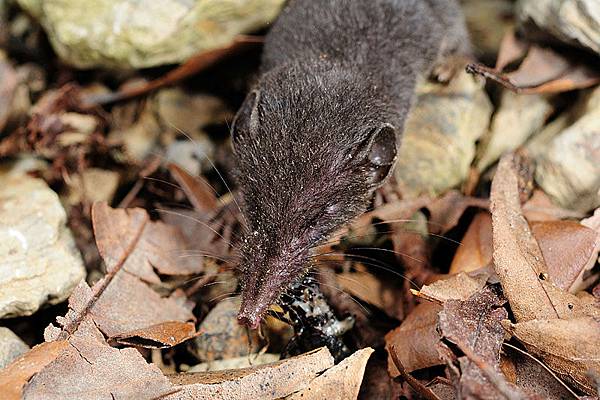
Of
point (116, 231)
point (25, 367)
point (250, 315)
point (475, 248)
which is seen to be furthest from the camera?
point (116, 231)

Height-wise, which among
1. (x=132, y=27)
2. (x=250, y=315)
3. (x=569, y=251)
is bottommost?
(x=250, y=315)

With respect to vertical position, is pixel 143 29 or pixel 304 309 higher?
pixel 143 29

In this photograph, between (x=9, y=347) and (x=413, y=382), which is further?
(x=9, y=347)

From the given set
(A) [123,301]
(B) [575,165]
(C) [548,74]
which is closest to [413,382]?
(A) [123,301]

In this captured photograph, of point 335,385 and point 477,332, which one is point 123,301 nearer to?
point 335,385

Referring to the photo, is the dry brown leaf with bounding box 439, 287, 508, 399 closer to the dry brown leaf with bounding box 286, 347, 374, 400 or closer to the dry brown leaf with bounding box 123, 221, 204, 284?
the dry brown leaf with bounding box 286, 347, 374, 400

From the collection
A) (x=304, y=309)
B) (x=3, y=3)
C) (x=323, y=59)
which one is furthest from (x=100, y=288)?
(x=3, y=3)

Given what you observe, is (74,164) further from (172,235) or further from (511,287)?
(511,287)
